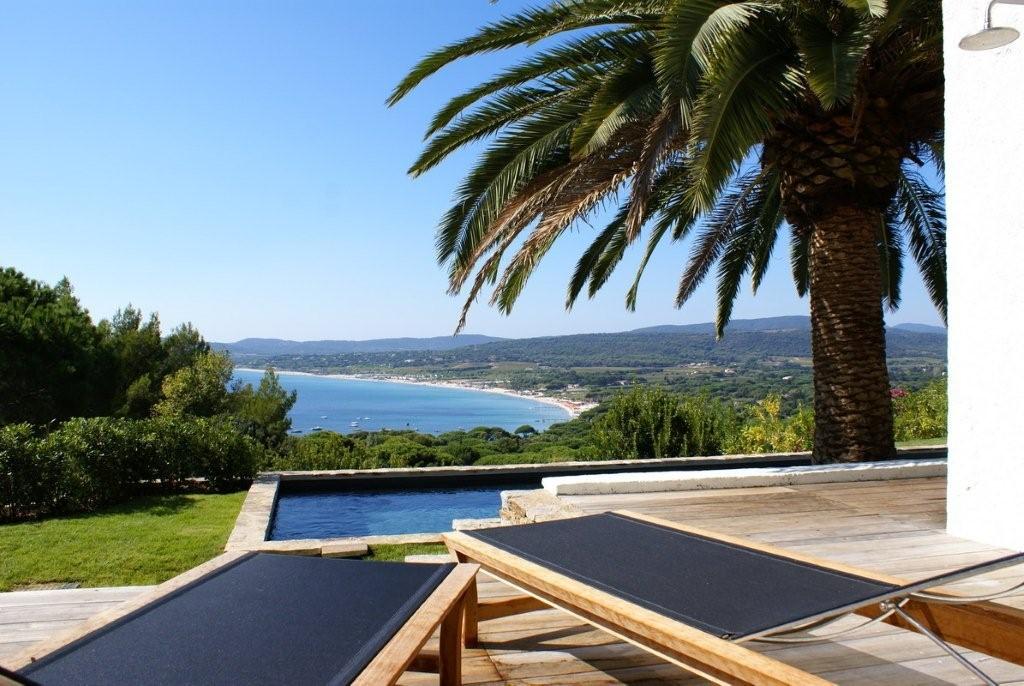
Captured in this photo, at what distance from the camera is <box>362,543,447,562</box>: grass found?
561cm

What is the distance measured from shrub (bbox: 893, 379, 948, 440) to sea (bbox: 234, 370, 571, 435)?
995 cm

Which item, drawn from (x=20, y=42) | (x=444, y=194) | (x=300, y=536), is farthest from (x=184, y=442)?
(x=20, y=42)

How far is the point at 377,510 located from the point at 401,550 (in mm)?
3474

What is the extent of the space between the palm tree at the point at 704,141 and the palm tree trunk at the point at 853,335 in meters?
0.01

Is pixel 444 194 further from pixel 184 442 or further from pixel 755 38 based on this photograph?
pixel 184 442

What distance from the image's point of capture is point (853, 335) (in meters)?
6.55

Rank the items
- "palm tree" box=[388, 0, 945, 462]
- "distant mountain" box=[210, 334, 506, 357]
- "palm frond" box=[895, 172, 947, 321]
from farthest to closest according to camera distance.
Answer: "distant mountain" box=[210, 334, 506, 357] < "palm frond" box=[895, 172, 947, 321] < "palm tree" box=[388, 0, 945, 462]

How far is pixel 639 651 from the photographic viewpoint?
A: 8.78 ft

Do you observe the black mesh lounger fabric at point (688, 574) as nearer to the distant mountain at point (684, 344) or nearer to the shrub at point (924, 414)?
the shrub at point (924, 414)

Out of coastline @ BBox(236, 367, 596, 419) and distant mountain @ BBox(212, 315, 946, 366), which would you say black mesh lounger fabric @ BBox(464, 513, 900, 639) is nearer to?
coastline @ BBox(236, 367, 596, 419)

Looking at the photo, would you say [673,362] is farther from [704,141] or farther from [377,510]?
[704,141]

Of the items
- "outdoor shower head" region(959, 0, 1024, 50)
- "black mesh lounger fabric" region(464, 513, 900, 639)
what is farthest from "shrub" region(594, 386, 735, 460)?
"black mesh lounger fabric" region(464, 513, 900, 639)

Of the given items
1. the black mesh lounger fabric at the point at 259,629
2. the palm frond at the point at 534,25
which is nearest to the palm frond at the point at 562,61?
the palm frond at the point at 534,25

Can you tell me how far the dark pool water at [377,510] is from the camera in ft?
27.4
